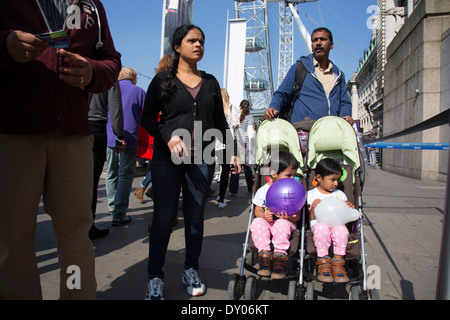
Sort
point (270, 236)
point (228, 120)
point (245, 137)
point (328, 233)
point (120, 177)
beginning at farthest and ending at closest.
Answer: point (245, 137)
point (228, 120)
point (120, 177)
point (270, 236)
point (328, 233)

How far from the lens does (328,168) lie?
2643mm

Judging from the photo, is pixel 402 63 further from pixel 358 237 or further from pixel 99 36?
pixel 99 36

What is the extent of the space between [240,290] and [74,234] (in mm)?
1211

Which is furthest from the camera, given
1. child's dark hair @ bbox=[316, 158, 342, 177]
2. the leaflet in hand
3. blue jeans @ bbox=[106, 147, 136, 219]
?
blue jeans @ bbox=[106, 147, 136, 219]

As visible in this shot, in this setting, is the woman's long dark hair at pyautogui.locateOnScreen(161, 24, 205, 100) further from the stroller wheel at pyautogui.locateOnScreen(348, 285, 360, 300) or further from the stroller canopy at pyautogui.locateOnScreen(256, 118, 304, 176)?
the stroller wheel at pyautogui.locateOnScreen(348, 285, 360, 300)

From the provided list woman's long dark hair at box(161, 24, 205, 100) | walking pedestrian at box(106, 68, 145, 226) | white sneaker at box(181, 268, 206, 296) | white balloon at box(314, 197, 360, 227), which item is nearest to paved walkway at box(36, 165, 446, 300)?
white sneaker at box(181, 268, 206, 296)

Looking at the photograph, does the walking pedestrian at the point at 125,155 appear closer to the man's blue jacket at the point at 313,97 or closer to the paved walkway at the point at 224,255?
the paved walkway at the point at 224,255

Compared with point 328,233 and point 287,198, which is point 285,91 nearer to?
point 287,198

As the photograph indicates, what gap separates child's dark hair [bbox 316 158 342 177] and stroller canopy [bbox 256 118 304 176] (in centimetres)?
29

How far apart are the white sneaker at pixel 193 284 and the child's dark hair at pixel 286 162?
112 cm

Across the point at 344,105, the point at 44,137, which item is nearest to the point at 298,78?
the point at 344,105

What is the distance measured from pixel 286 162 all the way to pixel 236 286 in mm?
1130

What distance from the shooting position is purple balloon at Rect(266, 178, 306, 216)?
7.76ft

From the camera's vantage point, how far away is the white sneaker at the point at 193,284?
235cm
